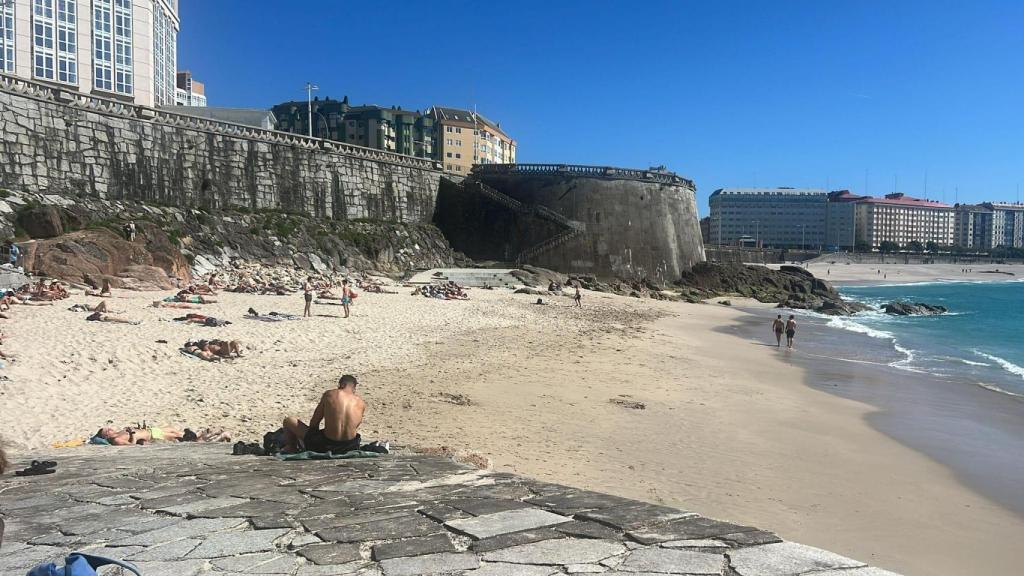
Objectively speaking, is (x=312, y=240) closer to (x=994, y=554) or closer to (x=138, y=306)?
(x=138, y=306)

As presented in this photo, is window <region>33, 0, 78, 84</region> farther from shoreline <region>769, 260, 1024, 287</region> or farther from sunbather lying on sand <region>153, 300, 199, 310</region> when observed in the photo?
shoreline <region>769, 260, 1024, 287</region>

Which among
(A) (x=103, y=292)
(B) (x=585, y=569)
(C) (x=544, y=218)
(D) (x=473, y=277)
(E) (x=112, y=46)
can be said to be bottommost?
(B) (x=585, y=569)

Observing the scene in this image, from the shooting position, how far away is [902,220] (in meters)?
186

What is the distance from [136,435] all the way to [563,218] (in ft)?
126

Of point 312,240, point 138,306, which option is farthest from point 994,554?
point 312,240

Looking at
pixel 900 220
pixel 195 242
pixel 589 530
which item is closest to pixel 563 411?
pixel 589 530

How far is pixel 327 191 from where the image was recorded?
128 ft

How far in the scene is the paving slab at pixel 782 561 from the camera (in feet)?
10.6

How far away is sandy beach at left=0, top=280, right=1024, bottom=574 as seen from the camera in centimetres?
820

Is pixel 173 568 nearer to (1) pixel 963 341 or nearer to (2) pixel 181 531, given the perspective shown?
(2) pixel 181 531

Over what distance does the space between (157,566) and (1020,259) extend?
186 m

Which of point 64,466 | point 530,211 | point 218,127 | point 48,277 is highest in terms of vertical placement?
point 218,127

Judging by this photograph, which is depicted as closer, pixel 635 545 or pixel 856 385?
pixel 635 545

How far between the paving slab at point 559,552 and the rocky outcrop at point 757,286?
42006 millimetres
